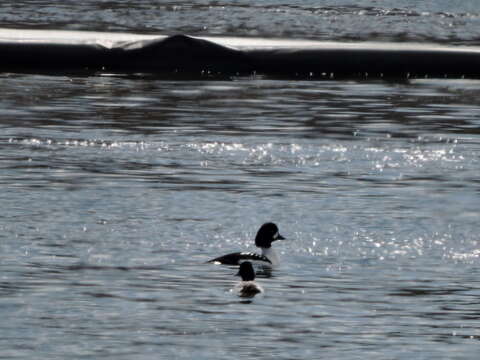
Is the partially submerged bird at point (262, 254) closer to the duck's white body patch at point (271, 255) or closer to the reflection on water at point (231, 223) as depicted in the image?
the duck's white body patch at point (271, 255)

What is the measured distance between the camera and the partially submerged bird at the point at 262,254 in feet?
36.4

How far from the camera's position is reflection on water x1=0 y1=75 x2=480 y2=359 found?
9.27 meters

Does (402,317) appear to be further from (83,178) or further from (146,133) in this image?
(146,133)

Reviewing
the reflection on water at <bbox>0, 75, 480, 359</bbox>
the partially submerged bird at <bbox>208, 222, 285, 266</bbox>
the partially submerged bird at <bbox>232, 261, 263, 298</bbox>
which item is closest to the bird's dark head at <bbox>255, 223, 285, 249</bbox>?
the partially submerged bird at <bbox>208, 222, 285, 266</bbox>

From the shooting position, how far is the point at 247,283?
34.7 ft

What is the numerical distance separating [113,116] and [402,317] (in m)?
11.1

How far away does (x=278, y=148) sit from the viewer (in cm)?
1755

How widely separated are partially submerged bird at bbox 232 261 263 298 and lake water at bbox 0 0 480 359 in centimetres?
10

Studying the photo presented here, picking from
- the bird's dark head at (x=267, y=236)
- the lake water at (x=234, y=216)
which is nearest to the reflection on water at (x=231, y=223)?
the lake water at (x=234, y=216)

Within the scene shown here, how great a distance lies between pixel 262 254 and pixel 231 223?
1770 mm

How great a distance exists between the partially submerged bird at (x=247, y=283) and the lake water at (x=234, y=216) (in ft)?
0.34

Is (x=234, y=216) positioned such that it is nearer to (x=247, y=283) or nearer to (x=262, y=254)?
(x=262, y=254)

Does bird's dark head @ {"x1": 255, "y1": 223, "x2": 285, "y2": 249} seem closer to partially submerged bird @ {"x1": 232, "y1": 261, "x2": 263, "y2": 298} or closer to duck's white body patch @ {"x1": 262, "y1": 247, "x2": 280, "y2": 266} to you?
duck's white body patch @ {"x1": 262, "y1": 247, "x2": 280, "y2": 266}

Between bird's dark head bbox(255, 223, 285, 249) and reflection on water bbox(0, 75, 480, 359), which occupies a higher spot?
bird's dark head bbox(255, 223, 285, 249)
